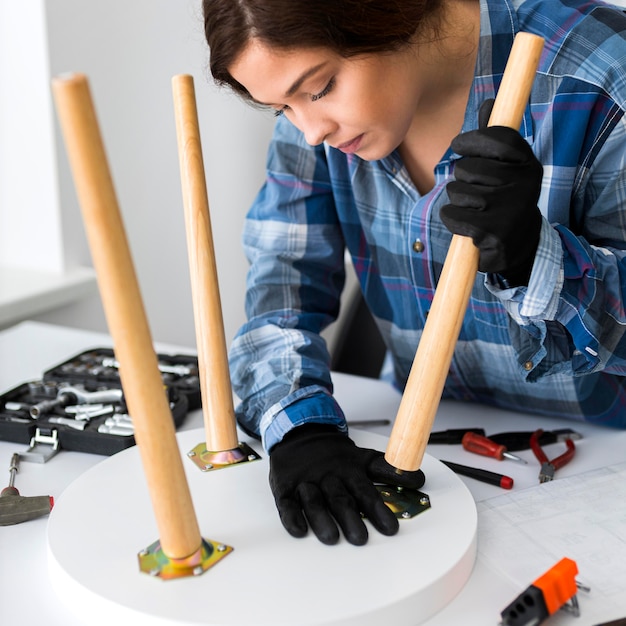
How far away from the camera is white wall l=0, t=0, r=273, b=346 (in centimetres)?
168

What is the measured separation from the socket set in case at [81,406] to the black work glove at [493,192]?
0.44 meters

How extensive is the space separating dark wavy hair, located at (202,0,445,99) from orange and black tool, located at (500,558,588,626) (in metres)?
0.48

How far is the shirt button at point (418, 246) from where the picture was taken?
1.00 meters

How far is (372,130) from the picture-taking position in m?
0.83

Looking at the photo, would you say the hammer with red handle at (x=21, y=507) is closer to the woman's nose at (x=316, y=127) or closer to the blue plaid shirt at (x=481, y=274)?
the blue plaid shirt at (x=481, y=274)

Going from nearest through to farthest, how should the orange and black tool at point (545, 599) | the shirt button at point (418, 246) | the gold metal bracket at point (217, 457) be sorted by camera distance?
the orange and black tool at point (545, 599) → the gold metal bracket at point (217, 457) → the shirt button at point (418, 246)

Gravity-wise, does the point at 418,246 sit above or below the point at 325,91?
below

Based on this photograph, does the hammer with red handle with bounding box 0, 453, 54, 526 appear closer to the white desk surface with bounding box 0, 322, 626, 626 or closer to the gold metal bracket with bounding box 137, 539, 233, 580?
the white desk surface with bounding box 0, 322, 626, 626

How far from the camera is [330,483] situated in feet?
2.46

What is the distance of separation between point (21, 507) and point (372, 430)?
1.33ft

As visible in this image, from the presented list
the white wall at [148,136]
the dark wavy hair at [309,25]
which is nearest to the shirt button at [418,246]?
the dark wavy hair at [309,25]

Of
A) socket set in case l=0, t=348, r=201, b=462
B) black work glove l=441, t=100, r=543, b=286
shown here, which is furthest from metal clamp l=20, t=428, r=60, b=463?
black work glove l=441, t=100, r=543, b=286

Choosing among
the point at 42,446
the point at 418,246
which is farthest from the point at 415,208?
the point at 42,446

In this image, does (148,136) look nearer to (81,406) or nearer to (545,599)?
(81,406)
